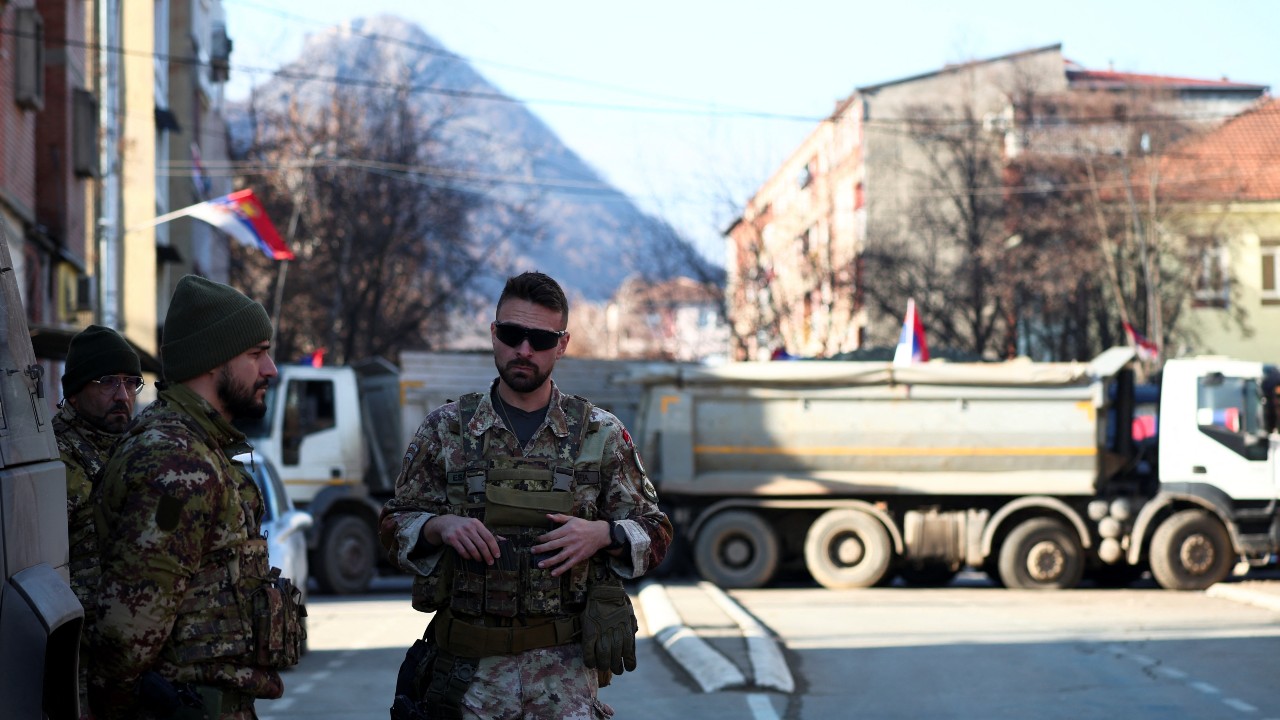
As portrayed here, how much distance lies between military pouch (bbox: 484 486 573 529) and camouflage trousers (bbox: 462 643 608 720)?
0.36 m

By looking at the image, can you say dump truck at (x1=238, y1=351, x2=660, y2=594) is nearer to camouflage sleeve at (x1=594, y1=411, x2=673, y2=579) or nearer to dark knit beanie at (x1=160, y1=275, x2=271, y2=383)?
camouflage sleeve at (x1=594, y1=411, x2=673, y2=579)

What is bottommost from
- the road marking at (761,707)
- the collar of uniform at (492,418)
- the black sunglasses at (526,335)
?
the road marking at (761,707)

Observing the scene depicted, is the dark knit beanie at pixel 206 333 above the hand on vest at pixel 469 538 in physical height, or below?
above

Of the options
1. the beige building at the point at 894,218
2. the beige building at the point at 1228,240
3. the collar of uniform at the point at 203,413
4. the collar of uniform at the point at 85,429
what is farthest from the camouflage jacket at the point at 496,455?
the beige building at the point at 1228,240

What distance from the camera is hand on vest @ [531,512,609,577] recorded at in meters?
4.66

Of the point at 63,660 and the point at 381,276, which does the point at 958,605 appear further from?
the point at 381,276

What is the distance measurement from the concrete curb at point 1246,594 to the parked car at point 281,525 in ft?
30.4

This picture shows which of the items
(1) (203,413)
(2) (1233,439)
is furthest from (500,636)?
(2) (1233,439)

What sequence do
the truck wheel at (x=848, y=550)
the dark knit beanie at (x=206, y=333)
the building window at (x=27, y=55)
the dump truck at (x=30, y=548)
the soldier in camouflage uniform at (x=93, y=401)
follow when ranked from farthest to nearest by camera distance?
the building window at (x=27, y=55) → the truck wheel at (x=848, y=550) → the soldier in camouflage uniform at (x=93, y=401) → the dark knit beanie at (x=206, y=333) → the dump truck at (x=30, y=548)

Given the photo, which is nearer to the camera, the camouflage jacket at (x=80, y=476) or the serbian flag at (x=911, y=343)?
the camouflage jacket at (x=80, y=476)

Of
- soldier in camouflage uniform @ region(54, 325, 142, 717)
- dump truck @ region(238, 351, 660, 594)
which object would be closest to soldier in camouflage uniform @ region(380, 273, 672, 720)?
soldier in camouflage uniform @ region(54, 325, 142, 717)

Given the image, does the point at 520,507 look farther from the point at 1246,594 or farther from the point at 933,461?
the point at 933,461

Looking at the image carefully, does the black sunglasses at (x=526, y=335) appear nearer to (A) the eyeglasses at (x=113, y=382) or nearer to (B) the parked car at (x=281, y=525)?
(A) the eyeglasses at (x=113, y=382)

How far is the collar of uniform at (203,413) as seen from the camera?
4.08 m
